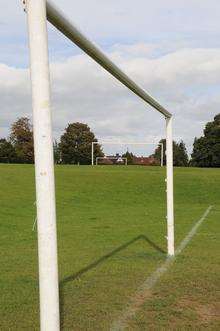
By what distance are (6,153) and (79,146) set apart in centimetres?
1680

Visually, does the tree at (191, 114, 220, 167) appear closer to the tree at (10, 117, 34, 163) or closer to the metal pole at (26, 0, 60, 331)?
the tree at (10, 117, 34, 163)

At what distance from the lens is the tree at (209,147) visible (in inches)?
3733

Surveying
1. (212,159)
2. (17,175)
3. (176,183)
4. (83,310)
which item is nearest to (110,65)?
(83,310)

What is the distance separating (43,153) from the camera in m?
3.69

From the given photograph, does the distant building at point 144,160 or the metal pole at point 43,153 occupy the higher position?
the metal pole at point 43,153

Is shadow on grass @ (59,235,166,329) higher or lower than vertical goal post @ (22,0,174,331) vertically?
lower

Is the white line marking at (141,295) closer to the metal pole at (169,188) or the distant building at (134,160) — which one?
the metal pole at (169,188)

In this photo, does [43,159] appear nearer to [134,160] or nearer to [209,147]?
[134,160]

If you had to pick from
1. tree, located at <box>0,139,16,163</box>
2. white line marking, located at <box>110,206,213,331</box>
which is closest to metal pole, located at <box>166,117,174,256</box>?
white line marking, located at <box>110,206,213,331</box>

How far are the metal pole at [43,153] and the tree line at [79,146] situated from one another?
253 ft

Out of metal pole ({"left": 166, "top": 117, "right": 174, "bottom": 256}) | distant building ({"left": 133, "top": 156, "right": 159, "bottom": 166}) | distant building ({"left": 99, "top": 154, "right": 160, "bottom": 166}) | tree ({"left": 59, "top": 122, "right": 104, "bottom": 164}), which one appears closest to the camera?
metal pole ({"left": 166, "top": 117, "right": 174, "bottom": 256})

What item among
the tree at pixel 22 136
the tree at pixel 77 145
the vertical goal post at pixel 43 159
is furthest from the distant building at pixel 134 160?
the vertical goal post at pixel 43 159

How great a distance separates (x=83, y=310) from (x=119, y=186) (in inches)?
997

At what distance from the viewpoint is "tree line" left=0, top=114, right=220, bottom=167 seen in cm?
8325
